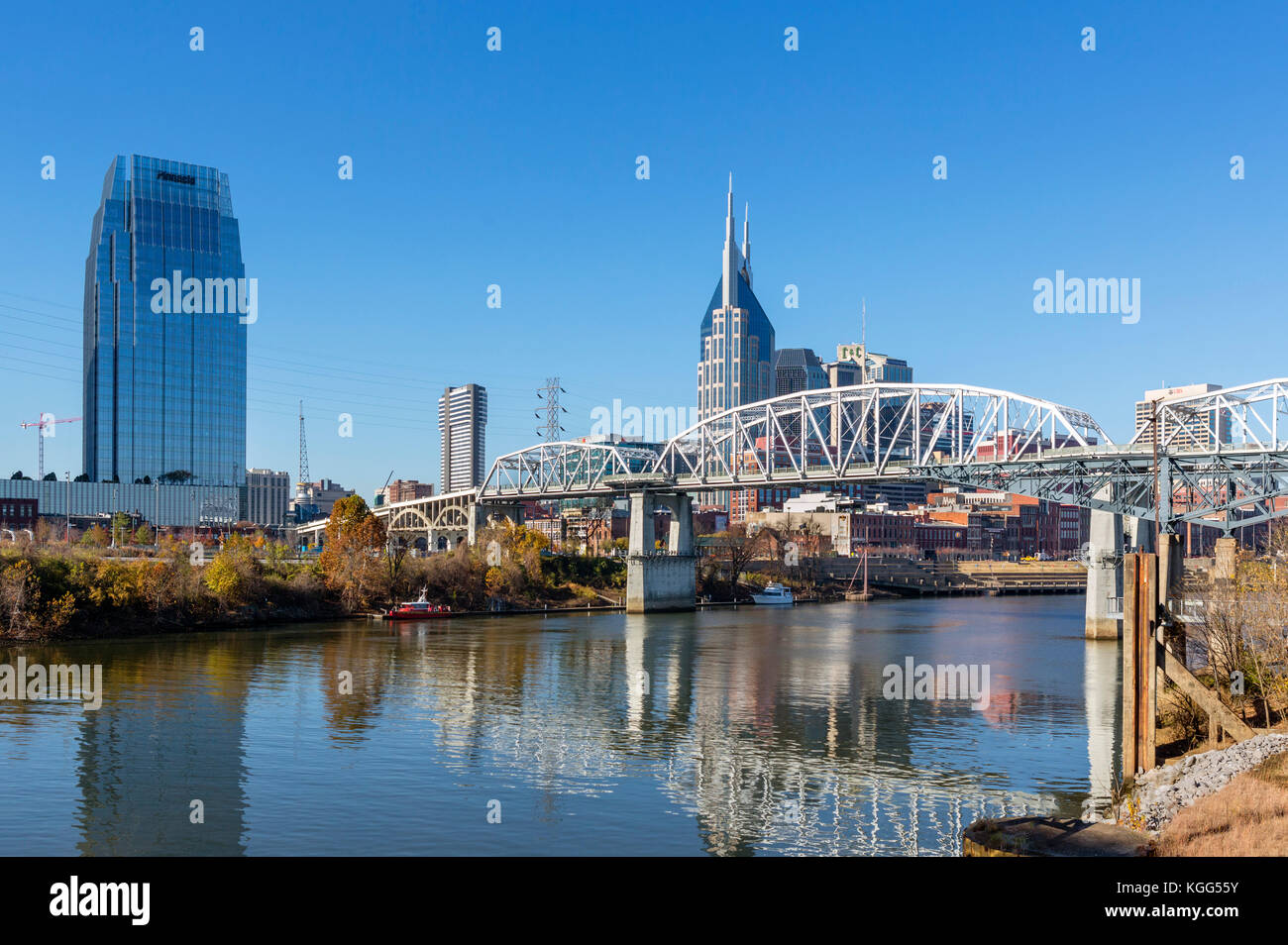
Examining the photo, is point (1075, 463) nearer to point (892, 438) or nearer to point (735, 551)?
point (892, 438)

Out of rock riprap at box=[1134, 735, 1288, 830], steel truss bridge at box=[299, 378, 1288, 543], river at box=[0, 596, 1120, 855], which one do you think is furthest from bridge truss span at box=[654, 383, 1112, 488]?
rock riprap at box=[1134, 735, 1288, 830]

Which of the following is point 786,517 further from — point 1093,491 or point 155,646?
point 155,646

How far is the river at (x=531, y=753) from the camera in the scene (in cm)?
2467

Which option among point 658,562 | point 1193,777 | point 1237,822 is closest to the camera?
point 1237,822

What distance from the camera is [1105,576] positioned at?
78.3 meters

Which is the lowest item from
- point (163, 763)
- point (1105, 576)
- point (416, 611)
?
Result: point (416, 611)

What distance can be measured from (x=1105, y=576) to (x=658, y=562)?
44.0 m

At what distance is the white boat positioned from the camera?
124 metres

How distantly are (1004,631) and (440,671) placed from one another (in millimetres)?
46962

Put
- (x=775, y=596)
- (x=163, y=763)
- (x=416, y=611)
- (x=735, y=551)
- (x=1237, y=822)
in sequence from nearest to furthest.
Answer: (x=1237, y=822)
(x=163, y=763)
(x=416, y=611)
(x=775, y=596)
(x=735, y=551)

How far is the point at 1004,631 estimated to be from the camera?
82.8 meters

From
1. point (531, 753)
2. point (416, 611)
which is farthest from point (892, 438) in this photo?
point (531, 753)

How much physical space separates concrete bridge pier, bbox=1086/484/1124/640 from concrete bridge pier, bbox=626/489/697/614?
136 ft

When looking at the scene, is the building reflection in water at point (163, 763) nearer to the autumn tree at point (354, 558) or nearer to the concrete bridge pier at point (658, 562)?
the autumn tree at point (354, 558)
